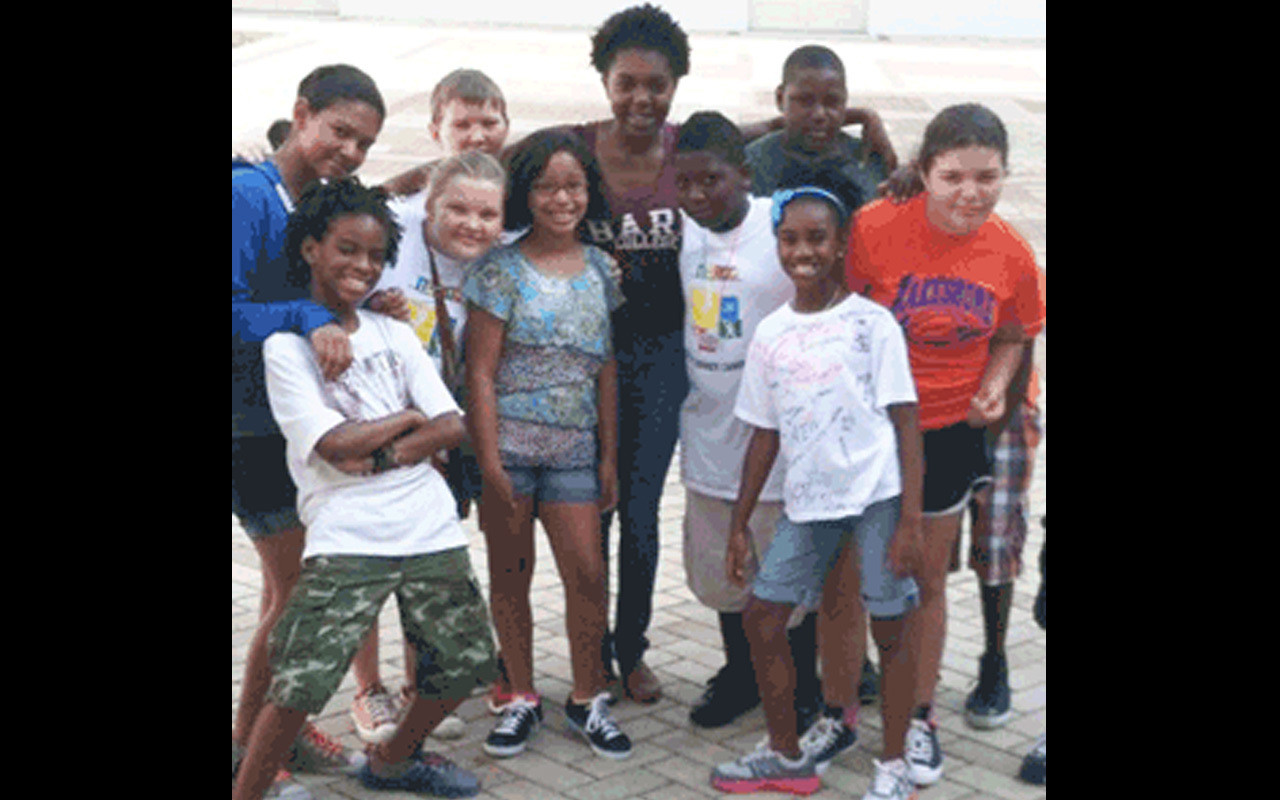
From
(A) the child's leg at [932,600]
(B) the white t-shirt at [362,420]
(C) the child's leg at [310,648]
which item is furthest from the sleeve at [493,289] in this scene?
(A) the child's leg at [932,600]

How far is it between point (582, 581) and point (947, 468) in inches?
40.3

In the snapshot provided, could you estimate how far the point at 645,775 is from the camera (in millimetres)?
4770

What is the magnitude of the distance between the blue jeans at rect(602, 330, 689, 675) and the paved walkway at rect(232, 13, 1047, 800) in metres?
0.26

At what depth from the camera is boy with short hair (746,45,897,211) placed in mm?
5422

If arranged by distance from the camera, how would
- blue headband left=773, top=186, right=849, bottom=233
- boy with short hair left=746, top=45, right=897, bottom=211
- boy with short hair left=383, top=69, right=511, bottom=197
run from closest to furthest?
→ 1. blue headband left=773, top=186, right=849, bottom=233
2. boy with short hair left=383, top=69, right=511, bottom=197
3. boy with short hair left=746, top=45, right=897, bottom=211

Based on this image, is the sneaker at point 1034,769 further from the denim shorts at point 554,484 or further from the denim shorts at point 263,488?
the denim shorts at point 263,488

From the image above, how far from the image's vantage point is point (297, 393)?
4.20 m

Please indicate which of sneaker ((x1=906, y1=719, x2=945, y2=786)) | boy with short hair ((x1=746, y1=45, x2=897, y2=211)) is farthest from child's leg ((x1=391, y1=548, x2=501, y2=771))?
boy with short hair ((x1=746, y1=45, x2=897, y2=211))

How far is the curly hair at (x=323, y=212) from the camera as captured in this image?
4316mm

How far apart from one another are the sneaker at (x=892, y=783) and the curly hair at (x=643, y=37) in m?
1.97

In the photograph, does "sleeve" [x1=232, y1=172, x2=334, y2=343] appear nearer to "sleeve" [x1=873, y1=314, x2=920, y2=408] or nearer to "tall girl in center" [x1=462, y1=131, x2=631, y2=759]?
"tall girl in center" [x1=462, y1=131, x2=631, y2=759]
